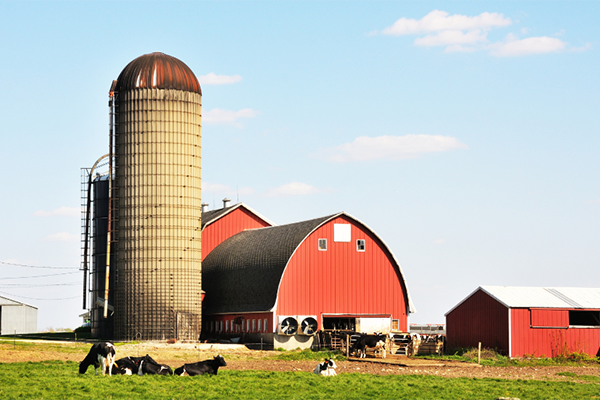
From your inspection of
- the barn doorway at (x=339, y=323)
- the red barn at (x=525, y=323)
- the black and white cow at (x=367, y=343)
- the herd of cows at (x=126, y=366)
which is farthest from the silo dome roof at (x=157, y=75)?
the herd of cows at (x=126, y=366)

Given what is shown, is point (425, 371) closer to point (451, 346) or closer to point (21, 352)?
point (451, 346)

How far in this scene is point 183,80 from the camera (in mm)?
56188

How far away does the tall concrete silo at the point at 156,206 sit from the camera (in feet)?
177

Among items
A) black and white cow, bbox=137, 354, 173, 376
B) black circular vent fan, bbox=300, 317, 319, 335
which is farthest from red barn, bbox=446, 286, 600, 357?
black and white cow, bbox=137, 354, 173, 376

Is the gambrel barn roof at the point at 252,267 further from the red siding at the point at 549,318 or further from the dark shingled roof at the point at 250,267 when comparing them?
the red siding at the point at 549,318

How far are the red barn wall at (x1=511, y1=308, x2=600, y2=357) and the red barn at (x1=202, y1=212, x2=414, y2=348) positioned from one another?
32.0 feet

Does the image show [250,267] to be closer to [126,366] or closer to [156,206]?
[156,206]

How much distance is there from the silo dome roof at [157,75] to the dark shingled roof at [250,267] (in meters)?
11.5

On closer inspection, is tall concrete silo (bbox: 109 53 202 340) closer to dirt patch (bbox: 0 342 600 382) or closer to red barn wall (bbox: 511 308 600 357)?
dirt patch (bbox: 0 342 600 382)

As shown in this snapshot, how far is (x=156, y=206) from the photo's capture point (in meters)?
54.4

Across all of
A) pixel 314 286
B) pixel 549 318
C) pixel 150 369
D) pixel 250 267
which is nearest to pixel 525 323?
pixel 549 318

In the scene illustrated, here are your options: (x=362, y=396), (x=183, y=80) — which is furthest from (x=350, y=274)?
(x=362, y=396)

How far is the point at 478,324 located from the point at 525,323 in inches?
124

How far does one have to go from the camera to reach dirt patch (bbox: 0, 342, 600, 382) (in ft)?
119
